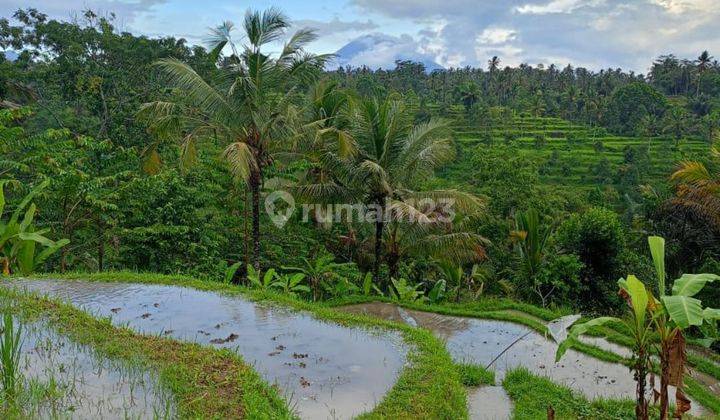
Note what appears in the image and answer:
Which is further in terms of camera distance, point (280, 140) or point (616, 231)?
point (616, 231)

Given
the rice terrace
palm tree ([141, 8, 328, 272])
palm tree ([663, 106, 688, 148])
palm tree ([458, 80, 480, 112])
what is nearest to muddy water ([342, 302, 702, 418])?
the rice terrace

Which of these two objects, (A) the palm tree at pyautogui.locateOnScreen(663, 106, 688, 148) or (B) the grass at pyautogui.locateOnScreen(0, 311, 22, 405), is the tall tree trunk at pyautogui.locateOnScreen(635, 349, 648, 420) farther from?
(A) the palm tree at pyautogui.locateOnScreen(663, 106, 688, 148)

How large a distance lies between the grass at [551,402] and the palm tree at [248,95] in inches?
230

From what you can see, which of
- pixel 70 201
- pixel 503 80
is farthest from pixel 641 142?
pixel 70 201

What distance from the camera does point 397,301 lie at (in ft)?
33.7

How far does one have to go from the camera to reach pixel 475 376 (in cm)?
621

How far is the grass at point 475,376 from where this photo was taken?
243 inches

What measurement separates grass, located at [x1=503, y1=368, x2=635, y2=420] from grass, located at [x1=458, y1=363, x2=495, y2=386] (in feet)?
0.61

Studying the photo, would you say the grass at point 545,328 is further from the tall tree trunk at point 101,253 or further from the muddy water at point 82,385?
the tall tree trunk at point 101,253

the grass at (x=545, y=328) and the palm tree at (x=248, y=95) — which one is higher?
the palm tree at (x=248, y=95)

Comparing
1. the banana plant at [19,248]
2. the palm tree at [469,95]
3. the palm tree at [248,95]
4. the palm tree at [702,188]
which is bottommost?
the banana plant at [19,248]

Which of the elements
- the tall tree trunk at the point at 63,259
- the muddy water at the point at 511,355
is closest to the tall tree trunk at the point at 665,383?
the muddy water at the point at 511,355

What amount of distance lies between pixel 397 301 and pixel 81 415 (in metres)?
6.83

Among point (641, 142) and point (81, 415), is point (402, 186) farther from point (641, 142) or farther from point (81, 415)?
point (641, 142)
